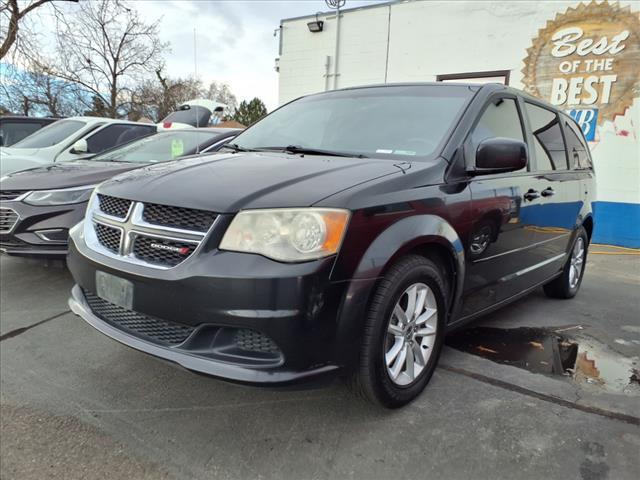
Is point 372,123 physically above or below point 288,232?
above

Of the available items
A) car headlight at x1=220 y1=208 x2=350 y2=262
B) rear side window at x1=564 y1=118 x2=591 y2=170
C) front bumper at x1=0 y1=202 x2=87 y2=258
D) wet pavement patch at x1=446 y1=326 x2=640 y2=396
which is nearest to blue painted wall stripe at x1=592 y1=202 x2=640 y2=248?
rear side window at x1=564 y1=118 x2=591 y2=170

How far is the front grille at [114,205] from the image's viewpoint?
2.24m

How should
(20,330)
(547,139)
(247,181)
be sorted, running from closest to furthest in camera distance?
1. (247,181)
2. (20,330)
3. (547,139)

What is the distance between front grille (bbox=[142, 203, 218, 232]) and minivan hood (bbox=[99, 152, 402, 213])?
0.09ft

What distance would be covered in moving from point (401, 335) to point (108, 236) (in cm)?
152

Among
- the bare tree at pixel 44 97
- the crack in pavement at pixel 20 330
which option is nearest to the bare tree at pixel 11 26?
the bare tree at pixel 44 97

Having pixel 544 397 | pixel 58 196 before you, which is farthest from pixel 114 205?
pixel 544 397

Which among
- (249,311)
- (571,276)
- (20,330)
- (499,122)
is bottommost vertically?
(20,330)

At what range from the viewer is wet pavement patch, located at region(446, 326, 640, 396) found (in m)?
2.85

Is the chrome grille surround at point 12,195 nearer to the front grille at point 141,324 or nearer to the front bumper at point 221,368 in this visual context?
the front grille at point 141,324

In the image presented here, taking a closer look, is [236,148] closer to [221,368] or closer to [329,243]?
[329,243]

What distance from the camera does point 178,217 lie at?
201cm

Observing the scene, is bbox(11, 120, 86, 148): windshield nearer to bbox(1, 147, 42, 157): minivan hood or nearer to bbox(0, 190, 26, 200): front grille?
bbox(1, 147, 42, 157): minivan hood

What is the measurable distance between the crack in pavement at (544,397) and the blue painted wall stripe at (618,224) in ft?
19.1
